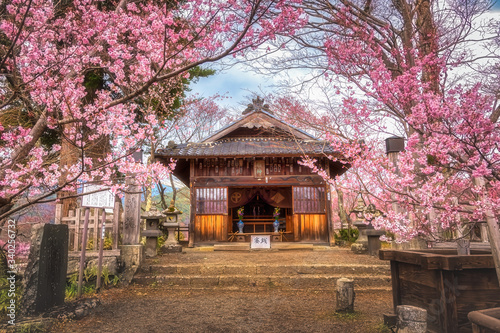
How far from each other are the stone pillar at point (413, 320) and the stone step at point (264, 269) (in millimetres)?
4169

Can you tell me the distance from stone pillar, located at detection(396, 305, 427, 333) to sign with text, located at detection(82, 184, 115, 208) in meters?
5.36

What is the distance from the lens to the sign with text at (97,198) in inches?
231

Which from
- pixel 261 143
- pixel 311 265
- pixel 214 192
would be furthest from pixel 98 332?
pixel 261 143

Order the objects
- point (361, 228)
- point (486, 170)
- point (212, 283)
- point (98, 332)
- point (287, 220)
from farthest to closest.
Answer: point (287, 220), point (361, 228), point (212, 283), point (98, 332), point (486, 170)

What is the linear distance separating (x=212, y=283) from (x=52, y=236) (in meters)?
3.48

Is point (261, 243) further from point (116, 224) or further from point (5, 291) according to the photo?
point (5, 291)

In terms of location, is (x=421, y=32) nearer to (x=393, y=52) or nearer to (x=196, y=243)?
(x=393, y=52)

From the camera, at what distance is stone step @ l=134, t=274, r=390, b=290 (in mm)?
6852

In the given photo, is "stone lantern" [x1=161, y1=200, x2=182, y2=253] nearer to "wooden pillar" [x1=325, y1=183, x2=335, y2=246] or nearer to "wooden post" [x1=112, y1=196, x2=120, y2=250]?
"wooden post" [x1=112, y1=196, x2=120, y2=250]

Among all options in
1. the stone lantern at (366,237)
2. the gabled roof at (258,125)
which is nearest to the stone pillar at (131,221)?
the gabled roof at (258,125)

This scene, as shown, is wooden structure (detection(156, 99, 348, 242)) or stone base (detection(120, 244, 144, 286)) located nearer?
stone base (detection(120, 244, 144, 286))

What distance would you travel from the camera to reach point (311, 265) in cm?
750

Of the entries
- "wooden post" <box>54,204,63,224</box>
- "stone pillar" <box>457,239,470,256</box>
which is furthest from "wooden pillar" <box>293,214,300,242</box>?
"stone pillar" <box>457,239,470,256</box>

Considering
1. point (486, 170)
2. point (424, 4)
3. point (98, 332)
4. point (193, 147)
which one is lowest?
point (98, 332)
